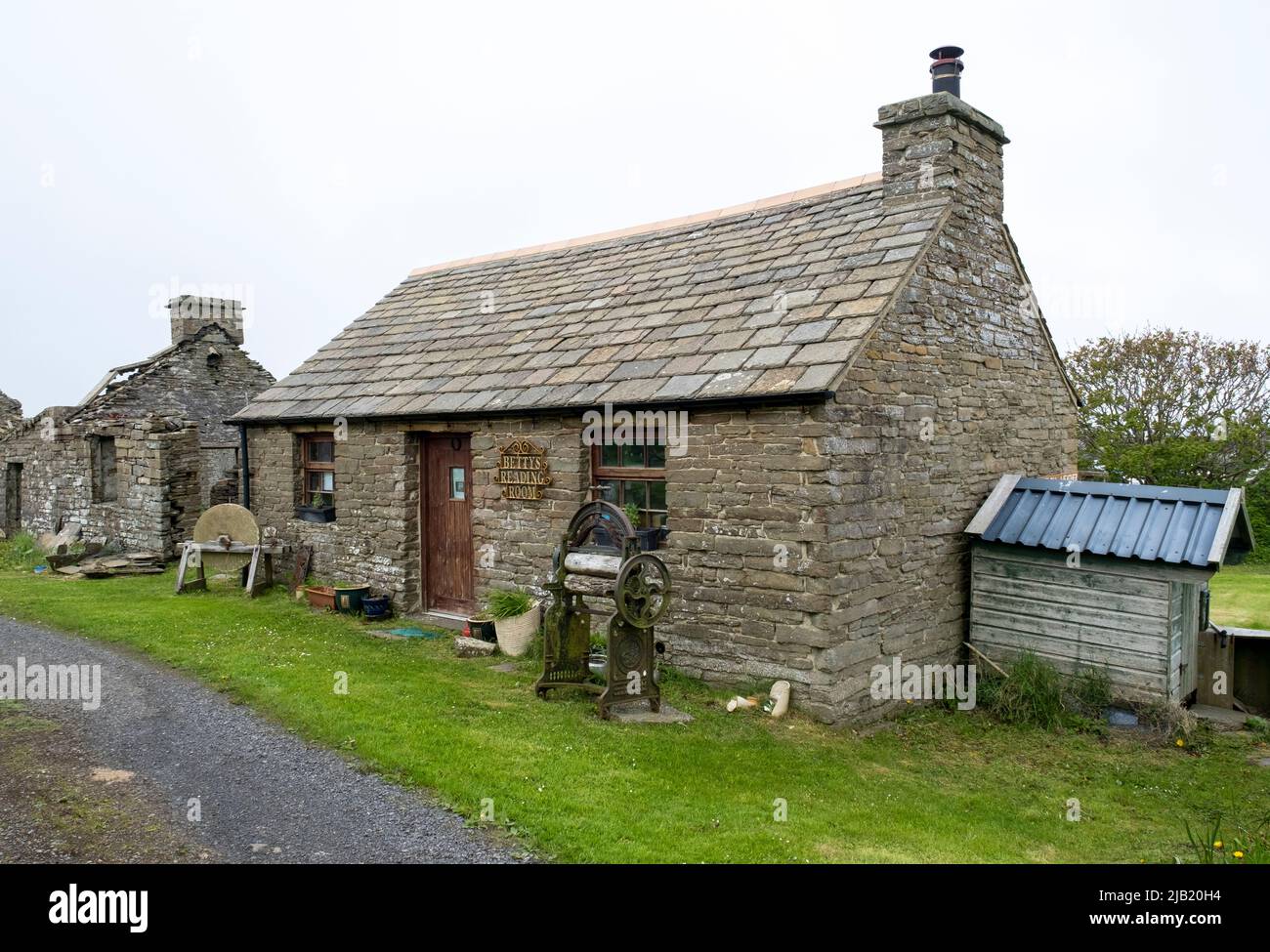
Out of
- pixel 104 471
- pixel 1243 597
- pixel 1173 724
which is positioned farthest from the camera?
pixel 104 471

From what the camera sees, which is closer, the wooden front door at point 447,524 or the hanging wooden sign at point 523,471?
the hanging wooden sign at point 523,471

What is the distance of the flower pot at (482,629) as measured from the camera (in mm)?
10578

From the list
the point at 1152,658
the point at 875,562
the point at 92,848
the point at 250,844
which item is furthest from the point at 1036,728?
the point at 92,848

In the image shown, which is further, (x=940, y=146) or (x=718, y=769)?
(x=940, y=146)

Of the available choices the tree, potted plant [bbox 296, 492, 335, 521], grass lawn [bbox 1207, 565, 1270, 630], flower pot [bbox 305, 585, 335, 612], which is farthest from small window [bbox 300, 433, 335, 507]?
the tree

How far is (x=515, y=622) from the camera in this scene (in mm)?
10195

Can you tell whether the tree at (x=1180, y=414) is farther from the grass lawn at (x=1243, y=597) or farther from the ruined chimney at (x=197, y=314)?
the ruined chimney at (x=197, y=314)

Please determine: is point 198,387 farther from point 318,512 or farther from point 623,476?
point 623,476

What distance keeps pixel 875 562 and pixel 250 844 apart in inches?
238

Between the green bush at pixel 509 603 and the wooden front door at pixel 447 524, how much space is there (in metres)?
1.41

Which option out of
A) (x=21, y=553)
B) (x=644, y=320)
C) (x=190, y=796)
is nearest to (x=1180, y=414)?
(x=644, y=320)

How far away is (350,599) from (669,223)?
24.5ft

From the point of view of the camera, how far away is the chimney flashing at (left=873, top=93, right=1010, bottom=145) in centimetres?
974

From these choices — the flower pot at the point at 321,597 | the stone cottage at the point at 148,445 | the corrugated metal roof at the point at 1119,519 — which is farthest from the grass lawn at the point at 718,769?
the stone cottage at the point at 148,445
